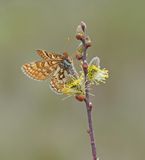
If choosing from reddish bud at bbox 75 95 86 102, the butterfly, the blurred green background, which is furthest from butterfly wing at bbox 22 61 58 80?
the blurred green background

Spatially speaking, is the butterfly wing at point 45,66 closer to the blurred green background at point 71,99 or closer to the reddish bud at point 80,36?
the reddish bud at point 80,36

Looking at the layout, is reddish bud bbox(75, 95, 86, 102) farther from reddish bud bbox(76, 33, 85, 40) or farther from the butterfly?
reddish bud bbox(76, 33, 85, 40)

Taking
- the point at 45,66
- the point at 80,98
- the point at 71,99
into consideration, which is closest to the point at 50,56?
the point at 45,66

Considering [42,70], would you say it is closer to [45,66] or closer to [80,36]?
[45,66]

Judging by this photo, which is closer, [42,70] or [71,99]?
[42,70]

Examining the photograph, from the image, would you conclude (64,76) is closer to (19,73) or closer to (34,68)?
(34,68)

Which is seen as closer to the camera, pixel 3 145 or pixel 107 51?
pixel 3 145

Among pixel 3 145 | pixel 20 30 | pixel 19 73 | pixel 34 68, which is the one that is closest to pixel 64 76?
pixel 34 68

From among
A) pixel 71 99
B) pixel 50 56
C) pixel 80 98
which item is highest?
pixel 71 99
